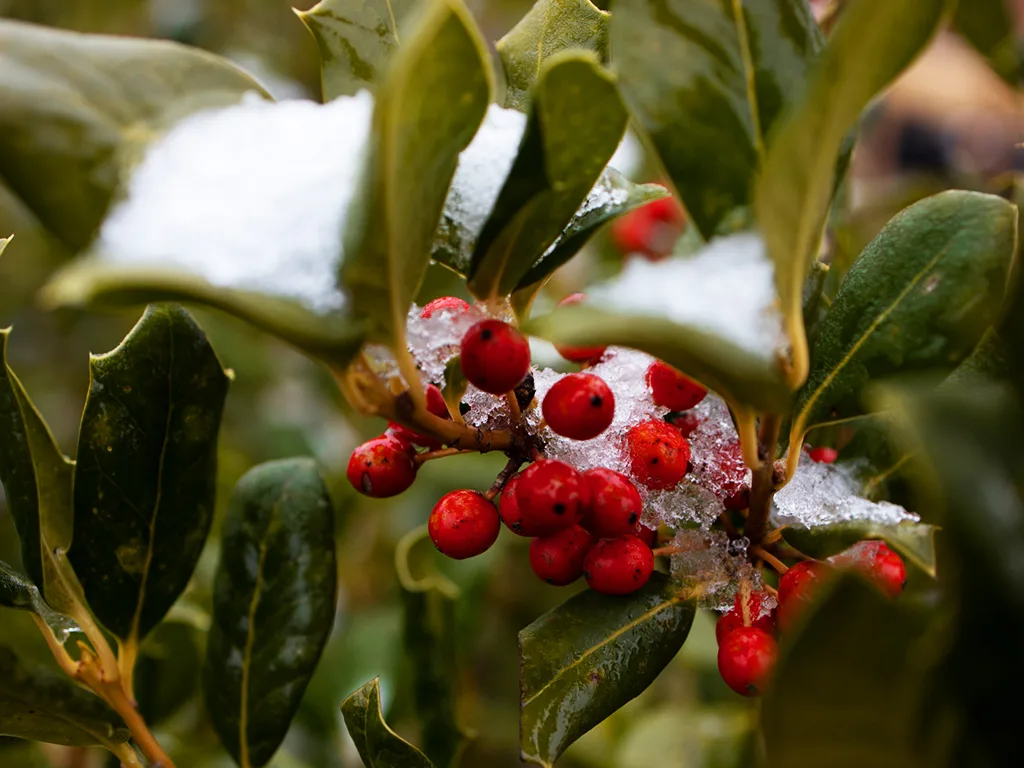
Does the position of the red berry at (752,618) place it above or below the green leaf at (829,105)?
below

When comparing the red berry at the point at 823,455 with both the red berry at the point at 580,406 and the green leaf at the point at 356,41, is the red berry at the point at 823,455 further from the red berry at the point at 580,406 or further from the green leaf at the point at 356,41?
the green leaf at the point at 356,41

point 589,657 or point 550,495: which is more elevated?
point 550,495

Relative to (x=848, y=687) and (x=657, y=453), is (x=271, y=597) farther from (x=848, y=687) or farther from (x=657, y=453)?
(x=848, y=687)

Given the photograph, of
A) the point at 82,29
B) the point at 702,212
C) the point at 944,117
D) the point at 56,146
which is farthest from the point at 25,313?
the point at 944,117

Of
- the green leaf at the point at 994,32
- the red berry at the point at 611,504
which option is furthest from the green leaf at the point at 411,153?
the green leaf at the point at 994,32

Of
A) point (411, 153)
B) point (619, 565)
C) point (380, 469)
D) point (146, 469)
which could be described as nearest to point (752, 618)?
point (619, 565)

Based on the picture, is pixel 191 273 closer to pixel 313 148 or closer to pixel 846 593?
pixel 313 148
